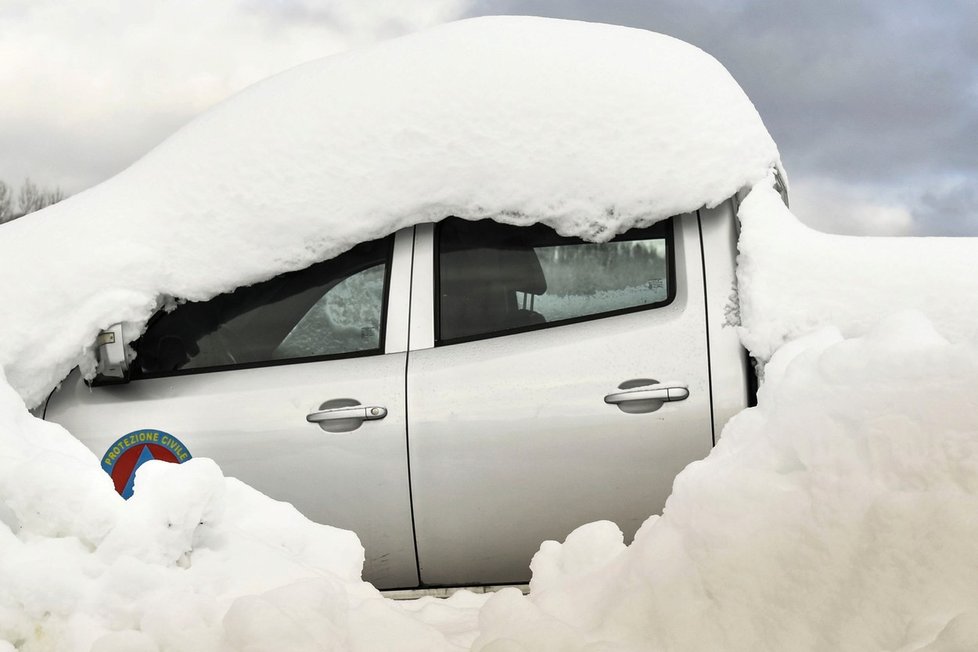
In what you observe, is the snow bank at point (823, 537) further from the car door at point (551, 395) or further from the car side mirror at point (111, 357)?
the car side mirror at point (111, 357)

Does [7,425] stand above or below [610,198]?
below

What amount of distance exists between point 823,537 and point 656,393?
5.33 feet

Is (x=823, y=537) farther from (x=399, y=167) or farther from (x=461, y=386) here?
(x=399, y=167)

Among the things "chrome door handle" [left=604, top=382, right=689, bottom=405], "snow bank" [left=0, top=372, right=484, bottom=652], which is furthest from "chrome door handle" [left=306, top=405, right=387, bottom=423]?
"snow bank" [left=0, top=372, right=484, bottom=652]

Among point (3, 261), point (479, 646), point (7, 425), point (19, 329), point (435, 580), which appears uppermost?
point (3, 261)

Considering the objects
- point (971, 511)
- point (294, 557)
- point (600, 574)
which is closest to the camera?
point (971, 511)

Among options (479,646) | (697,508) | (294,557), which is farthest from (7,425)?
(697,508)

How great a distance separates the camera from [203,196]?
2961 millimetres

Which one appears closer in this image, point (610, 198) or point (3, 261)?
point (610, 198)

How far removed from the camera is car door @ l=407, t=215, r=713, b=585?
8.79 ft

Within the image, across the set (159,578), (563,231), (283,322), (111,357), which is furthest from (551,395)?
(159,578)

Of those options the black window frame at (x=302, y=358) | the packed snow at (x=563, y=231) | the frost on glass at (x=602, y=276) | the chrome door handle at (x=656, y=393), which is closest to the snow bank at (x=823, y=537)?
the packed snow at (x=563, y=231)

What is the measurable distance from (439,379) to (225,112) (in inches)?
48.3

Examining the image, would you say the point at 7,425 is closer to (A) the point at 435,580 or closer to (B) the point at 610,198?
(A) the point at 435,580
